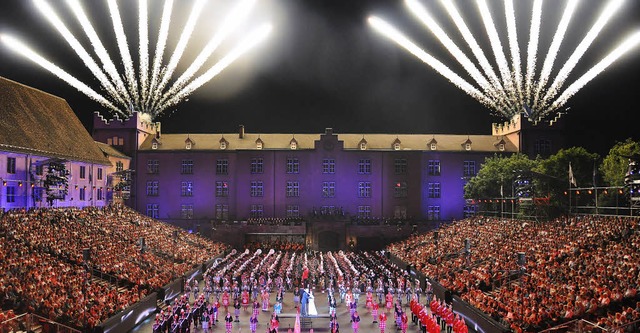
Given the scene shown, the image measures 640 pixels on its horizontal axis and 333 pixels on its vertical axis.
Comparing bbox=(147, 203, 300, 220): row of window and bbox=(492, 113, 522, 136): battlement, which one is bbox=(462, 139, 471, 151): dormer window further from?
bbox=(147, 203, 300, 220): row of window

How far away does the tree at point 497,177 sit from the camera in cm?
6325

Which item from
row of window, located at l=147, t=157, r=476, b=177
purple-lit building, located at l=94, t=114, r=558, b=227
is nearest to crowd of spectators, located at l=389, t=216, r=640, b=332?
purple-lit building, located at l=94, t=114, r=558, b=227

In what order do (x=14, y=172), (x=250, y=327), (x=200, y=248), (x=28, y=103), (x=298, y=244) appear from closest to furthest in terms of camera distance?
(x=250, y=327), (x=14, y=172), (x=28, y=103), (x=200, y=248), (x=298, y=244)

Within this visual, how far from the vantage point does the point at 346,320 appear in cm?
3578

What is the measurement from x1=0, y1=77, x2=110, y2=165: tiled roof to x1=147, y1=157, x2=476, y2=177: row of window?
12817 mm

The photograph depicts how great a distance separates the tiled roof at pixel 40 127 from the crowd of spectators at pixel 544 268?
35.0 meters

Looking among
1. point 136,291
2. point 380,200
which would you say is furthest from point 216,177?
point 136,291

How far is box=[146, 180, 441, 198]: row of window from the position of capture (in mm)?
76438

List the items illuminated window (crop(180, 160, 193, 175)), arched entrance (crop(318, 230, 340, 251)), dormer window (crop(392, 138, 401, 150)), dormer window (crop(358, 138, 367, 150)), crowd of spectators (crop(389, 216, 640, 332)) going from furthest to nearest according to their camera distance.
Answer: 1. dormer window (crop(392, 138, 401, 150))
2. dormer window (crop(358, 138, 367, 150))
3. illuminated window (crop(180, 160, 193, 175))
4. arched entrance (crop(318, 230, 340, 251))
5. crowd of spectators (crop(389, 216, 640, 332))

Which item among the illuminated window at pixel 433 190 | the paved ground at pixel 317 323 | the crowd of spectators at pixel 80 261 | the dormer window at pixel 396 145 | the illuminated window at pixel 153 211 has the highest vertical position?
the dormer window at pixel 396 145

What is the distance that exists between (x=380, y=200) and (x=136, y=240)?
34412mm

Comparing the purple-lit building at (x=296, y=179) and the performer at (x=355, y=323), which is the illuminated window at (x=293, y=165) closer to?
the purple-lit building at (x=296, y=179)

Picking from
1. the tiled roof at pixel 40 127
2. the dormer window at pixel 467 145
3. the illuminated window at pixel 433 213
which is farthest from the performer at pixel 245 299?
the dormer window at pixel 467 145

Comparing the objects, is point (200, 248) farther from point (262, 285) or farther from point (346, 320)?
point (346, 320)
